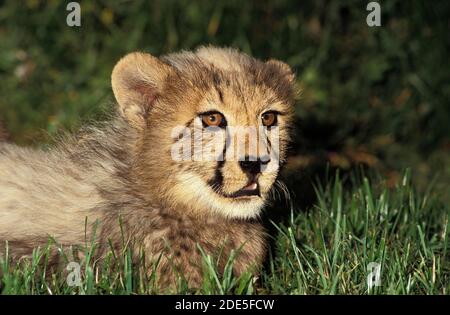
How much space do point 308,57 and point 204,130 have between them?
407 centimetres

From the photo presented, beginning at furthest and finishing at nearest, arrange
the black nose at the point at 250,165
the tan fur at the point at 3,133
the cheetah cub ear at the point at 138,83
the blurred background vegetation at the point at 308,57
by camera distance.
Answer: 1. the blurred background vegetation at the point at 308,57
2. the tan fur at the point at 3,133
3. the cheetah cub ear at the point at 138,83
4. the black nose at the point at 250,165

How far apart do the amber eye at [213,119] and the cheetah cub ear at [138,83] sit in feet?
1.03

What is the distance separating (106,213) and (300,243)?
4.39ft

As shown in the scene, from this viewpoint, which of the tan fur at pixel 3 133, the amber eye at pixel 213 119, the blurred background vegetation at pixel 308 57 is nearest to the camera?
the amber eye at pixel 213 119

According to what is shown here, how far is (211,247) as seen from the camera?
4449mm

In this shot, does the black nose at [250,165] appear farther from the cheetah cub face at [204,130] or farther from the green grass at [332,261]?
the green grass at [332,261]

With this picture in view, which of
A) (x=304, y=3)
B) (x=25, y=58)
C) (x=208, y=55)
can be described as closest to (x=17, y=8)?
(x=25, y=58)

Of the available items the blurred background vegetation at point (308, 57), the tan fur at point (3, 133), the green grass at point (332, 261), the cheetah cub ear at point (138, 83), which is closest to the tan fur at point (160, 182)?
the cheetah cub ear at point (138, 83)

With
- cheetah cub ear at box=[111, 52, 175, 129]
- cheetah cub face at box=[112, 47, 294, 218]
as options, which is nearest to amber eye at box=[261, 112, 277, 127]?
cheetah cub face at box=[112, 47, 294, 218]

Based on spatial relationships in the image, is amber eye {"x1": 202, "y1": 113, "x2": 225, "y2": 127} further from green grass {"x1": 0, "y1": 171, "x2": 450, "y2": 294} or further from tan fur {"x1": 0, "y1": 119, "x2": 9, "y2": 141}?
tan fur {"x1": 0, "y1": 119, "x2": 9, "y2": 141}

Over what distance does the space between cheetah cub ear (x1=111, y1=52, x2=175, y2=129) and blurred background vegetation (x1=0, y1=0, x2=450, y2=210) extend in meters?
3.19

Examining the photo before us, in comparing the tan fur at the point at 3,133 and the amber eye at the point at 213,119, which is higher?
the tan fur at the point at 3,133

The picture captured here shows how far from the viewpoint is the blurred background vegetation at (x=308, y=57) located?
7883 mm

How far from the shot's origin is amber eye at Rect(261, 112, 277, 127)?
4.46m
